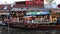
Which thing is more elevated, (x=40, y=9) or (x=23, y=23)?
(x=40, y=9)

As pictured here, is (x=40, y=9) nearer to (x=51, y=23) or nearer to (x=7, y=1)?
(x=51, y=23)

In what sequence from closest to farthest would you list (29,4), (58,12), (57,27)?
(57,27) < (58,12) < (29,4)

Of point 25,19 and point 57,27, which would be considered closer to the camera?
point 57,27

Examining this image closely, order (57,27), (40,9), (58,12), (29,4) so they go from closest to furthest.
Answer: (57,27)
(58,12)
(40,9)
(29,4)

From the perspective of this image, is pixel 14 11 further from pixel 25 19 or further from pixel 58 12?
pixel 58 12

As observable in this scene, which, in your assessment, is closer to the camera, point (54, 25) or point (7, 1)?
point (54, 25)

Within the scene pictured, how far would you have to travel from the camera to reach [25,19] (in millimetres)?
10609

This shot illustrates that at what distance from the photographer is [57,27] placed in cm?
959

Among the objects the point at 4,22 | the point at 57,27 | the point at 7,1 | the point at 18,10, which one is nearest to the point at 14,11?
the point at 18,10

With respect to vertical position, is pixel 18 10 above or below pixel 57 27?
above

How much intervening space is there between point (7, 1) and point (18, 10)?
2.04m

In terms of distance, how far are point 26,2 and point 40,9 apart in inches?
63.0

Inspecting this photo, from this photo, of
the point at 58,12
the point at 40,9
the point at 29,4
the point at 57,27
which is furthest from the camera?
the point at 29,4

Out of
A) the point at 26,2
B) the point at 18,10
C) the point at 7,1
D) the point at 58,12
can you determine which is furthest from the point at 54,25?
the point at 7,1
